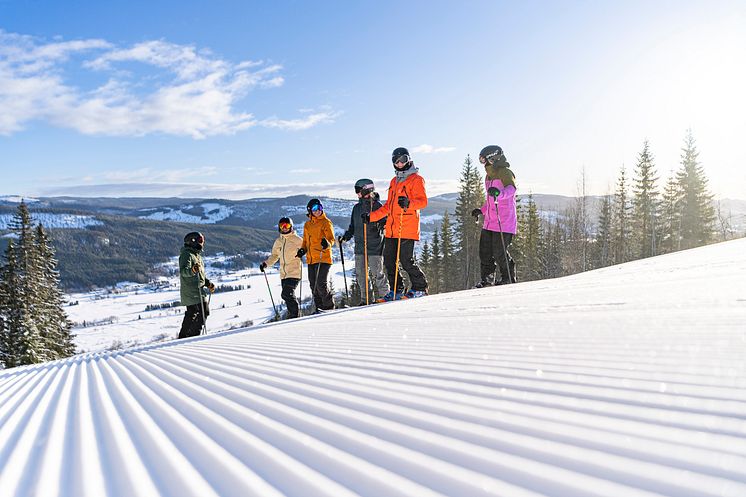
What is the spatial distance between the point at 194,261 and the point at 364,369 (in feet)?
19.1

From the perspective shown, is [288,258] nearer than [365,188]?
No

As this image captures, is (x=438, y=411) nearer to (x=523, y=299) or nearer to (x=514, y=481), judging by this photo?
(x=514, y=481)

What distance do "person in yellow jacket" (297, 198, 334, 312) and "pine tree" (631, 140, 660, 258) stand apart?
3639 centimetres

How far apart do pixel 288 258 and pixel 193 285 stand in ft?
5.26

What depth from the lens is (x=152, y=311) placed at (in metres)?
104

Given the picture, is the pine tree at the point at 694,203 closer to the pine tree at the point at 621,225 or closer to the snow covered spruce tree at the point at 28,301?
the pine tree at the point at 621,225

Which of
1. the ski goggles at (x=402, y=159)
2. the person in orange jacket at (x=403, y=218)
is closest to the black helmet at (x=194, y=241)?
the person in orange jacket at (x=403, y=218)

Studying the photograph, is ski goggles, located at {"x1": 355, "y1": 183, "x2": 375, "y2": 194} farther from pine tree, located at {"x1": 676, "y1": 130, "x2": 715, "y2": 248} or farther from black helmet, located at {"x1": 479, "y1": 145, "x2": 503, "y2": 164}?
pine tree, located at {"x1": 676, "y1": 130, "x2": 715, "y2": 248}

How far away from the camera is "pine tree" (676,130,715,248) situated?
33.8m

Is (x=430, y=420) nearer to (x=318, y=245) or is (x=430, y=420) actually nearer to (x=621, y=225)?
(x=318, y=245)

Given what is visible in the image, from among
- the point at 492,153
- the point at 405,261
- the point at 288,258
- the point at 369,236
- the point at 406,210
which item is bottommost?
the point at 405,261

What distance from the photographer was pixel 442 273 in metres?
36.8

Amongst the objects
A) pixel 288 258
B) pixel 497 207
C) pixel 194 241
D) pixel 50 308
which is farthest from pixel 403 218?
pixel 50 308

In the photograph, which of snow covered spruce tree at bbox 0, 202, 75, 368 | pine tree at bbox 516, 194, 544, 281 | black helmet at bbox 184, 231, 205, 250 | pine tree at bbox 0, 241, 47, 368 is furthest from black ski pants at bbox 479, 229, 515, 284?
pine tree at bbox 516, 194, 544, 281
